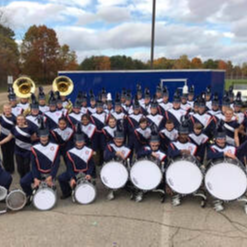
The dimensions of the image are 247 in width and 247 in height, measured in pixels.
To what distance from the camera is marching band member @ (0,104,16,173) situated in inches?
292

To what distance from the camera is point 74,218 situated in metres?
5.21

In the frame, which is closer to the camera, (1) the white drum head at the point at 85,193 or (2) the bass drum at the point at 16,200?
(2) the bass drum at the point at 16,200

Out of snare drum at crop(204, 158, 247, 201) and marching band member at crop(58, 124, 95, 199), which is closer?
snare drum at crop(204, 158, 247, 201)

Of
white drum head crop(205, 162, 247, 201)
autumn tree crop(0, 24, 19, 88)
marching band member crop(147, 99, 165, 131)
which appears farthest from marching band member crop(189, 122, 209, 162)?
autumn tree crop(0, 24, 19, 88)

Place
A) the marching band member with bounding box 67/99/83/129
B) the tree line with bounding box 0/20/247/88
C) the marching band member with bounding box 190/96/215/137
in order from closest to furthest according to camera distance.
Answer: the marching band member with bounding box 190/96/215/137 → the marching band member with bounding box 67/99/83/129 → the tree line with bounding box 0/20/247/88

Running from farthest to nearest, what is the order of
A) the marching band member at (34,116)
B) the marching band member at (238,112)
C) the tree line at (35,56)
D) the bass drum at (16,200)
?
the tree line at (35,56) < the marching band member at (34,116) < the marching band member at (238,112) < the bass drum at (16,200)

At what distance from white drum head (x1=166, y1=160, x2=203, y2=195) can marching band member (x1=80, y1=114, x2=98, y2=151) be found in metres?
2.62

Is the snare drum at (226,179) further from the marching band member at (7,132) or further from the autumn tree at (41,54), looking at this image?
the autumn tree at (41,54)

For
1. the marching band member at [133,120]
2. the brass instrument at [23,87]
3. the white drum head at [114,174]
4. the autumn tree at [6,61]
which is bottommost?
the white drum head at [114,174]

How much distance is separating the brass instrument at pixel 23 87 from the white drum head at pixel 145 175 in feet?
16.0

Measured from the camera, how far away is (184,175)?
17.5 ft

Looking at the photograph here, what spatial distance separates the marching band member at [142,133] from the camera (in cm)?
698

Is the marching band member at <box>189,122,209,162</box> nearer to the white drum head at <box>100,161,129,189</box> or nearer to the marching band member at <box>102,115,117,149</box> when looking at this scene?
the white drum head at <box>100,161,129,189</box>

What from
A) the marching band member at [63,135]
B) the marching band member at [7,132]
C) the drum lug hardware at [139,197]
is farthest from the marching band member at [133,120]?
the marching band member at [7,132]
